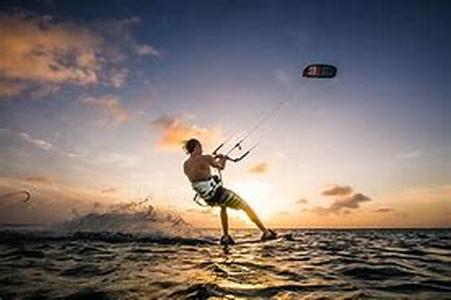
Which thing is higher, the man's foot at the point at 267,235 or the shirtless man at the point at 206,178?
the shirtless man at the point at 206,178

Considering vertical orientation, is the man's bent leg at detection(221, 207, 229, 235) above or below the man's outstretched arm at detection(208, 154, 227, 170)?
below

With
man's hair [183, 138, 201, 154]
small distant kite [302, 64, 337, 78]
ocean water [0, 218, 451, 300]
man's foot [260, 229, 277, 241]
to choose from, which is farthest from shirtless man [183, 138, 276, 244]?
ocean water [0, 218, 451, 300]

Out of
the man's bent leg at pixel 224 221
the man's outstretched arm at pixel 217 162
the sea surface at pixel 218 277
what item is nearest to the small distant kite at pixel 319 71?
the man's outstretched arm at pixel 217 162

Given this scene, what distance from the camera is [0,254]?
1058 centimetres

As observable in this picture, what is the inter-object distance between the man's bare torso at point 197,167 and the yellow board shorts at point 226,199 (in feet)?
2.83

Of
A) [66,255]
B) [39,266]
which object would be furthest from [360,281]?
[66,255]

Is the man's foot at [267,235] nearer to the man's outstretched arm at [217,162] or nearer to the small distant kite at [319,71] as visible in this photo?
the man's outstretched arm at [217,162]

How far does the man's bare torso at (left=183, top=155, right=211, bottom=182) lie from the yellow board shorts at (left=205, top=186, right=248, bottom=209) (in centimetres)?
86

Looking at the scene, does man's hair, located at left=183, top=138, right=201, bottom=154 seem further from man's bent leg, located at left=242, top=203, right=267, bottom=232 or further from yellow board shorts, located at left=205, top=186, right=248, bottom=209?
man's bent leg, located at left=242, top=203, right=267, bottom=232

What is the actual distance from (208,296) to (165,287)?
1092mm

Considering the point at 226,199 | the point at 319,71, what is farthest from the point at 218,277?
the point at 319,71

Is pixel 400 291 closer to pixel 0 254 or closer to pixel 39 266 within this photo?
pixel 39 266

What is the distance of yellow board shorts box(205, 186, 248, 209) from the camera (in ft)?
50.6

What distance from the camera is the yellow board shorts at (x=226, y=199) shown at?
1544 centimetres
